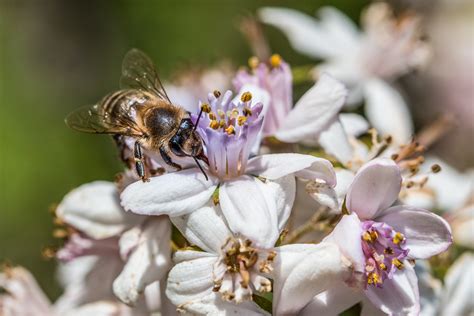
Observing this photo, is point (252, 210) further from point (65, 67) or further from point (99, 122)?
point (65, 67)

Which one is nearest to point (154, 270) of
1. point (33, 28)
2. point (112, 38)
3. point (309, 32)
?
point (309, 32)

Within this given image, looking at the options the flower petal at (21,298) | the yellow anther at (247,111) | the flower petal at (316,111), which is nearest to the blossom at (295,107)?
the flower petal at (316,111)

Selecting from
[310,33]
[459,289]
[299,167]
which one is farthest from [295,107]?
[310,33]

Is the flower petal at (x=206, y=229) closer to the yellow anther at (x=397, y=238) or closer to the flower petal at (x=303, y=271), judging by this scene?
the flower petal at (x=303, y=271)

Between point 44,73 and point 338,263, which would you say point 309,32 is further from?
point 44,73

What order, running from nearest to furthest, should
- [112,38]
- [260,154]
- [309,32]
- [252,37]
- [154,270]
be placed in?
[154,270] < [260,154] < [252,37] < [309,32] < [112,38]

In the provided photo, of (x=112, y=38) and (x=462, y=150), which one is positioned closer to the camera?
(x=462, y=150)

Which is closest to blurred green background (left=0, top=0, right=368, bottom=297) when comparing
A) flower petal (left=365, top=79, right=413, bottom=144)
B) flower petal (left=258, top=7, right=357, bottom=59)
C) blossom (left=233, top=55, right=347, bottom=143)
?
flower petal (left=258, top=7, right=357, bottom=59)
